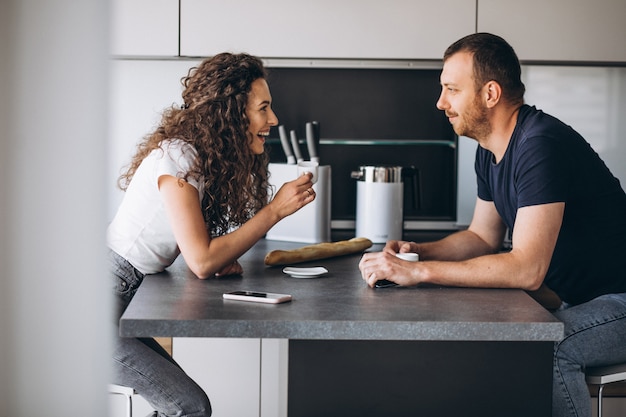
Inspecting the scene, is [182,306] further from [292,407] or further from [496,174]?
[496,174]

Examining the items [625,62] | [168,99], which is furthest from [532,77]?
[168,99]

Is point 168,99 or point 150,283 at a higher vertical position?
point 168,99

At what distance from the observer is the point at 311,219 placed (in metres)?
2.70

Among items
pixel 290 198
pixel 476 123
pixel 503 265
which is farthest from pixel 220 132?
pixel 503 265

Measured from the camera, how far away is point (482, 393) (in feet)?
5.59

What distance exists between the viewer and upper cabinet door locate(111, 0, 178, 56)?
9.00 ft

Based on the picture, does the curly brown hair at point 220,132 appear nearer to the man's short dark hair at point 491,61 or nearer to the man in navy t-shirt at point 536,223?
the man in navy t-shirt at point 536,223

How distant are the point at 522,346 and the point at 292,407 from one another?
0.48 metres

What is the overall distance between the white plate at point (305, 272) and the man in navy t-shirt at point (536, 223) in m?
0.15

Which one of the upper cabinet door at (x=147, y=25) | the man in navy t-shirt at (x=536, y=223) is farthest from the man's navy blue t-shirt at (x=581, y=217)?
the upper cabinet door at (x=147, y=25)

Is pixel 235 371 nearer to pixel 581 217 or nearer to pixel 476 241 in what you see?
pixel 476 241

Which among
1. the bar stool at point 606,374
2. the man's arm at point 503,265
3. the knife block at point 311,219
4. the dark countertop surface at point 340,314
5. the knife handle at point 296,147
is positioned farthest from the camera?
the knife handle at point 296,147

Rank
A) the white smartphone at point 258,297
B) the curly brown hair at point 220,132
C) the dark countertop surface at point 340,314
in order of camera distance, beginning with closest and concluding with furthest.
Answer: the dark countertop surface at point 340,314, the white smartphone at point 258,297, the curly brown hair at point 220,132

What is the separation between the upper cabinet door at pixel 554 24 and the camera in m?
2.77
